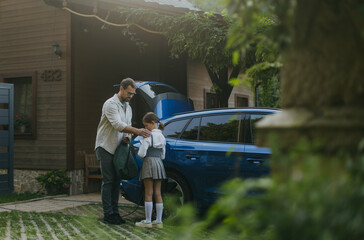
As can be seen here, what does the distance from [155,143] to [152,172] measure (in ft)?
1.31

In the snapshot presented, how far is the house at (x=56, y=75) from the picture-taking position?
11.0 metres

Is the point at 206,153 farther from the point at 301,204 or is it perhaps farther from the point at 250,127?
the point at 301,204

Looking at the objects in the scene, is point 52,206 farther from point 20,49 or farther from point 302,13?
point 302,13

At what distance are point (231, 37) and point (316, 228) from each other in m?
0.69

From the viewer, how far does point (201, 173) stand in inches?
253

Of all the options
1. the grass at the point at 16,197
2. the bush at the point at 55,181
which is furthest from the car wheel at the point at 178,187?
the bush at the point at 55,181

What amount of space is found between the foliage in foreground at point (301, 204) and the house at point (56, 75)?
9.61m

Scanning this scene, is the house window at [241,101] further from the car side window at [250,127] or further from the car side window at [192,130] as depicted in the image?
the car side window at [250,127]

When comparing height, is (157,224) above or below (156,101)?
below

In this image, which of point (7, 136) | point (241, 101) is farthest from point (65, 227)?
point (241, 101)

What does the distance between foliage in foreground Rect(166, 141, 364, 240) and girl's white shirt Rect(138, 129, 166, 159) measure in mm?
4985

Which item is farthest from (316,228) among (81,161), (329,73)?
(81,161)

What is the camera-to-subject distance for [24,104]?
38.4 ft

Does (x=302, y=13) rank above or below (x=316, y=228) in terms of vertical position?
above
